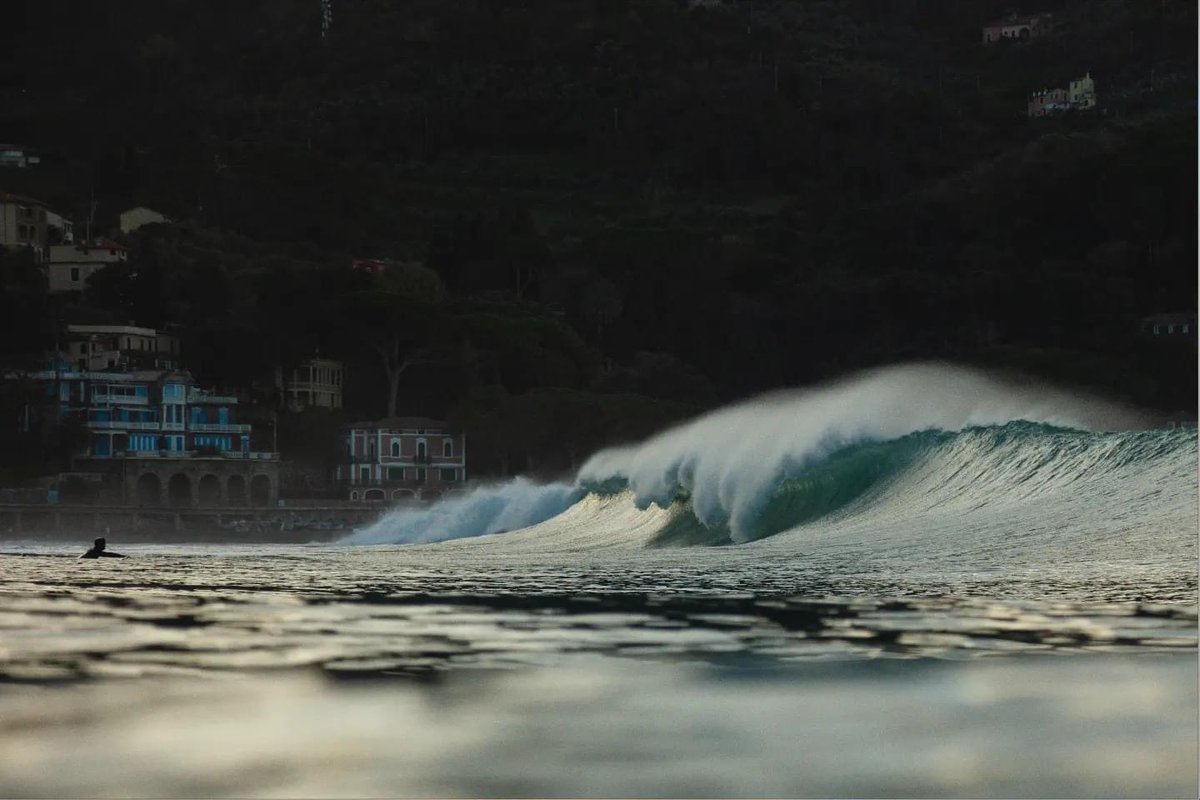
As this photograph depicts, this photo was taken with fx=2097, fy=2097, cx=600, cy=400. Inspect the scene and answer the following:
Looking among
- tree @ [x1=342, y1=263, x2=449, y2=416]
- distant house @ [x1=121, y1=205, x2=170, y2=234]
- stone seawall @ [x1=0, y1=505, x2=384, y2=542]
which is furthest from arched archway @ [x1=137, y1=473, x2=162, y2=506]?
distant house @ [x1=121, y1=205, x2=170, y2=234]

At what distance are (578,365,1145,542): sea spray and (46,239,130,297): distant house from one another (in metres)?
97.9

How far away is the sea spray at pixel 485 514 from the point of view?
55.9 meters


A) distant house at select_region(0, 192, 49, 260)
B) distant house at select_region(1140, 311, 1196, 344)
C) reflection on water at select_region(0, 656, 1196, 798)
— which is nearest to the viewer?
reflection on water at select_region(0, 656, 1196, 798)

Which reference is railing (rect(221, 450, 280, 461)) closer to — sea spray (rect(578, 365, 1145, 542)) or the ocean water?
sea spray (rect(578, 365, 1145, 542))

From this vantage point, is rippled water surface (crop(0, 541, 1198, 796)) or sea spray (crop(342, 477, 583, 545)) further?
sea spray (crop(342, 477, 583, 545))

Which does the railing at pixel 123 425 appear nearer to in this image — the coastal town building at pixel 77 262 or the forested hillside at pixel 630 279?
the forested hillside at pixel 630 279

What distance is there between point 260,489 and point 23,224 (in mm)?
48279

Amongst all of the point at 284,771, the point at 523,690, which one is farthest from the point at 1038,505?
the point at 284,771

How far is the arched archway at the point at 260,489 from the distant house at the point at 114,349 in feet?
44.4

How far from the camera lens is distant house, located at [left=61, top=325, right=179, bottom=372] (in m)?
119

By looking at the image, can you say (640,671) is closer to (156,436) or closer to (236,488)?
(236,488)

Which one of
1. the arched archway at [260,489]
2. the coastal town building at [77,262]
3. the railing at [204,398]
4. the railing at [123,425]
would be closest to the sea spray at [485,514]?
the arched archway at [260,489]

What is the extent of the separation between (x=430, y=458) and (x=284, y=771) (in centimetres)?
10527

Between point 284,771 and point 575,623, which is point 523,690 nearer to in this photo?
point 284,771
